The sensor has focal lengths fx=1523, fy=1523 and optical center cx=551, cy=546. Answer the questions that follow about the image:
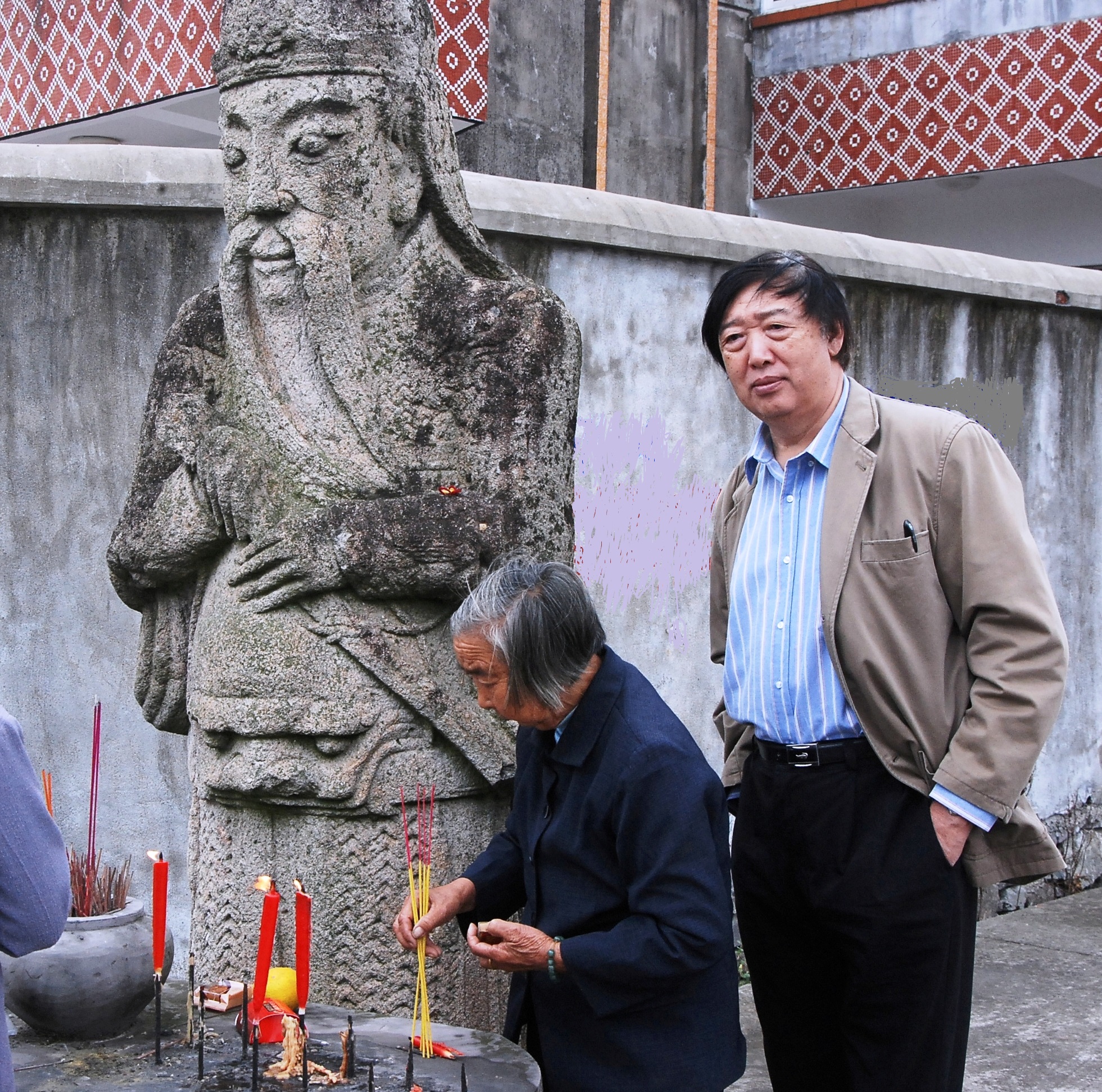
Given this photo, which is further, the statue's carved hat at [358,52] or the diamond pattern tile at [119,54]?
the diamond pattern tile at [119,54]

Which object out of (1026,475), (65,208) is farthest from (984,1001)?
(65,208)

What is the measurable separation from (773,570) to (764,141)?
865 centimetres

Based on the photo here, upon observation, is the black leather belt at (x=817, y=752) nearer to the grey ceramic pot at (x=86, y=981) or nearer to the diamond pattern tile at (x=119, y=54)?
the grey ceramic pot at (x=86, y=981)

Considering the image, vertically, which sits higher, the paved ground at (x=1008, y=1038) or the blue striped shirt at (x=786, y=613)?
the blue striped shirt at (x=786, y=613)

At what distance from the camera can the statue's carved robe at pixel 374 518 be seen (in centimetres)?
279

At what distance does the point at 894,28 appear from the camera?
9.79m

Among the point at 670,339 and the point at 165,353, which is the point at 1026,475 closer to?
the point at 670,339

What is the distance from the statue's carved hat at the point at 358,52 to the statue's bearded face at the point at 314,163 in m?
0.03

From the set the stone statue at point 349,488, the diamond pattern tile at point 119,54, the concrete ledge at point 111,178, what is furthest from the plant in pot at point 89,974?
the diamond pattern tile at point 119,54

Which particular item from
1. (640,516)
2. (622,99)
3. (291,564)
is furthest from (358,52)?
(622,99)

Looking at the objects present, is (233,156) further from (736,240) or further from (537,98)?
(537,98)

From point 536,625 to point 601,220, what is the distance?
267cm

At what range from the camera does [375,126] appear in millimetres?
2812

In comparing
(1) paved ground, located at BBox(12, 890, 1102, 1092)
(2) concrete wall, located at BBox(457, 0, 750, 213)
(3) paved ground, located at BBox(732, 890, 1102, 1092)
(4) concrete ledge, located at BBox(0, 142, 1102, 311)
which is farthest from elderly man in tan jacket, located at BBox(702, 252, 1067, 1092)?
(2) concrete wall, located at BBox(457, 0, 750, 213)
